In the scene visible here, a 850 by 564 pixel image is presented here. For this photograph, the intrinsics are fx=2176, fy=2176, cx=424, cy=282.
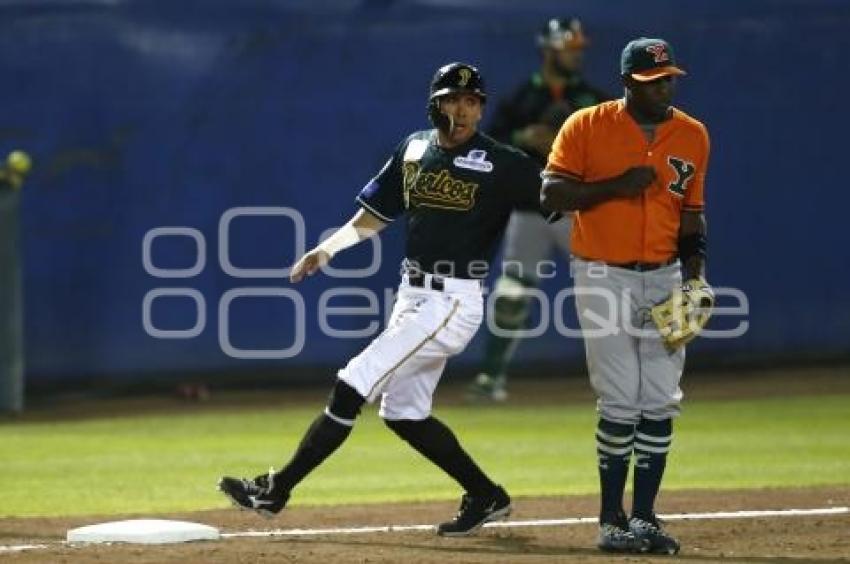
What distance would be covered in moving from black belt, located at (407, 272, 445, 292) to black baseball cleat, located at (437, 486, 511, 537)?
0.82m

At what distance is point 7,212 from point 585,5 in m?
4.31

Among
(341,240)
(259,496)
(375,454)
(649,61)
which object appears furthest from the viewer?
(375,454)

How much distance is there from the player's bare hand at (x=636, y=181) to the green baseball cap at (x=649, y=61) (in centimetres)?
32

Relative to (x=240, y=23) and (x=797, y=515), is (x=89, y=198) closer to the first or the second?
(x=240, y=23)

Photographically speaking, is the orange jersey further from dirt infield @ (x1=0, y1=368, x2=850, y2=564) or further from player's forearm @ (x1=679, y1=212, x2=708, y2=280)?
dirt infield @ (x1=0, y1=368, x2=850, y2=564)

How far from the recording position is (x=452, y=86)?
26.7ft

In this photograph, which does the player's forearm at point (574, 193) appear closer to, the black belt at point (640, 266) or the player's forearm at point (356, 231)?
the black belt at point (640, 266)

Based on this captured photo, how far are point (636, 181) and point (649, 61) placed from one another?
0.42 metres

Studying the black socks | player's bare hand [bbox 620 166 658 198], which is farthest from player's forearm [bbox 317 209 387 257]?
player's bare hand [bbox 620 166 658 198]

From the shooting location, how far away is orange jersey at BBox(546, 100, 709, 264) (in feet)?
25.3

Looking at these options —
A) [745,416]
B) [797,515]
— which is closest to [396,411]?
[797,515]

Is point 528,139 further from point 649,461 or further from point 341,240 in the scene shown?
point 649,461

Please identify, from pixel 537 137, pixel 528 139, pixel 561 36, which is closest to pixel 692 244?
pixel 537 137

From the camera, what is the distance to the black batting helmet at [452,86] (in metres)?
8.13
